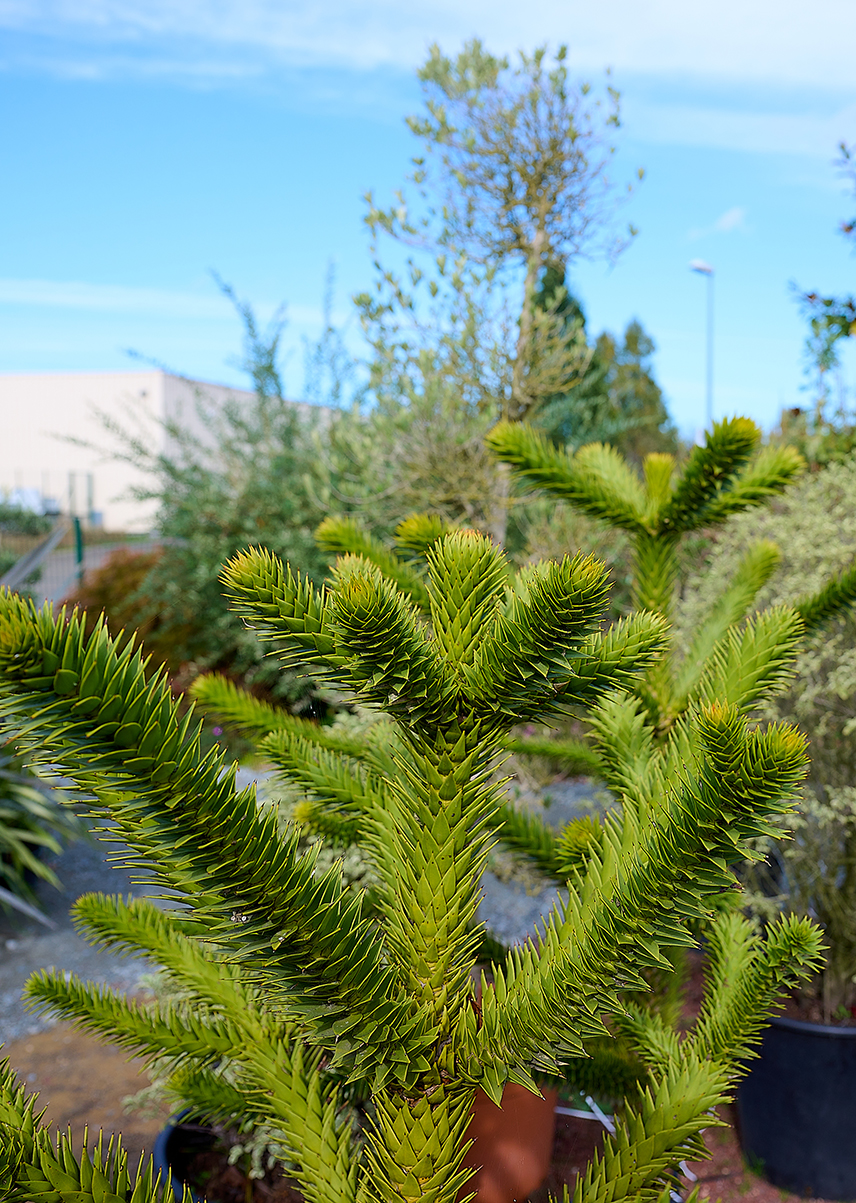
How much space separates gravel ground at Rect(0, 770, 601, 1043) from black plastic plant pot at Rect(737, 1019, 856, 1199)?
1119 mm

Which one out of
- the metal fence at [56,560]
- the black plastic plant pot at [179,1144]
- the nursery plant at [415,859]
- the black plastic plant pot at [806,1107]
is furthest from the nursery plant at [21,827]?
the nursery plant at [415,859]

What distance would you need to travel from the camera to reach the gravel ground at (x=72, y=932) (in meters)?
4.17

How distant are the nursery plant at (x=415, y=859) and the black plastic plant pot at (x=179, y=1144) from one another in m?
0.79

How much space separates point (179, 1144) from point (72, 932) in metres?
3.07

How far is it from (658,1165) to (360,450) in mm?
5045

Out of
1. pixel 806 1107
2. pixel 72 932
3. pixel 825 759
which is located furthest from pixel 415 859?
pixel 72 932

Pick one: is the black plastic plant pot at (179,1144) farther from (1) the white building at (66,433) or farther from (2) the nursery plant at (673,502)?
(1) the white building at (66,433)

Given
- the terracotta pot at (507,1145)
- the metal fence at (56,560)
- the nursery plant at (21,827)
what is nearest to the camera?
the terracotta pot at (507,1145)

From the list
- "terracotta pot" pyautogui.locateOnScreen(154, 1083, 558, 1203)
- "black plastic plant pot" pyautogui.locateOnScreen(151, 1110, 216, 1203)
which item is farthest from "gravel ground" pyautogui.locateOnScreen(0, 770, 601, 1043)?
"terracotta pot" pyautogui.locateOnScreen(154, 1083, 558, 1203)

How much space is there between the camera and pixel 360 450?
5867mm

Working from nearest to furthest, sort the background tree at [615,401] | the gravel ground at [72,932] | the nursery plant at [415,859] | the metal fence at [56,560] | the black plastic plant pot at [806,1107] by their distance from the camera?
the nursery plant at [415,859] → the black plastic plant pot at [806,1107] → the gravel ground at [72,932] → the metal fence at [56,560] → the background tree at [615,401]

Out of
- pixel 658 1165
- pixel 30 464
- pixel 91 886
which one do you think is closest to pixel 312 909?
pixel 658 1165

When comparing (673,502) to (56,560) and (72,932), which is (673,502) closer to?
(72,932)

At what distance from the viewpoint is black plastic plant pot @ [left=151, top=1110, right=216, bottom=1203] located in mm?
1954
